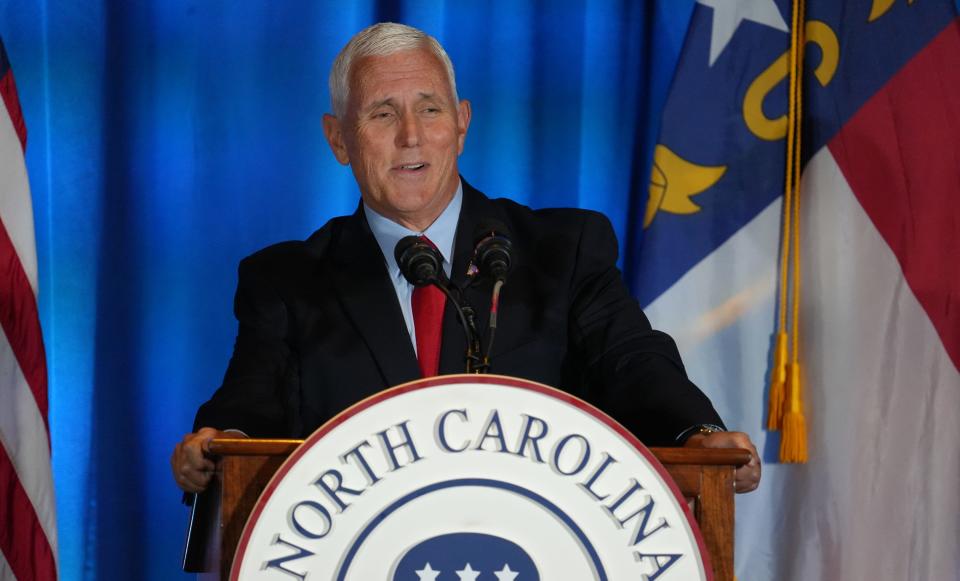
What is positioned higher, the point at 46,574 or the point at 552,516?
the point at 552,516

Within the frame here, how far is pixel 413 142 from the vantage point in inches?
83.0

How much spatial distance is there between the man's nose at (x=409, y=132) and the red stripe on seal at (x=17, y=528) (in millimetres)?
1277

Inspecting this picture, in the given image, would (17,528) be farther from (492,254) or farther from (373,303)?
(492,254)

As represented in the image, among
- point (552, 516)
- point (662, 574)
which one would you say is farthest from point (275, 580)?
point (662, 574)

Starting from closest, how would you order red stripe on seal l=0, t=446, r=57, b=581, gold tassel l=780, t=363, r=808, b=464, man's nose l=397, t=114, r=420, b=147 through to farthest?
man's nose l=397, t=114, r=420, b=147 < red stripe on seal l=0, t=446, r=57, b=581 < gold tassel l=780, t=363, r=808, b=464

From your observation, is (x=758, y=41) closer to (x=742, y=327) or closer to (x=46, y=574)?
(x=742, y=327)

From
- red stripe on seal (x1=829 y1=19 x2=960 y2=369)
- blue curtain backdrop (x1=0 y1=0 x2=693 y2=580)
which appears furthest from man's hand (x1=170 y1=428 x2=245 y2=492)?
red stripe on seal (x1=829 y1=19 x2=960 y2=369)

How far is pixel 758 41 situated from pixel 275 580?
86.6 inches

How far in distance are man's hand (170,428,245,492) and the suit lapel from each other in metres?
0.37

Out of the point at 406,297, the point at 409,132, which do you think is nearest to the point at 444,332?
the point at 406,297

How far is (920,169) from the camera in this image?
2717mm

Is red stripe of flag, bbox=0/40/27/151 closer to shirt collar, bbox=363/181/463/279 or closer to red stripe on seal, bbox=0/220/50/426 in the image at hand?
red stripe on seal, bbox=0/220/50/426

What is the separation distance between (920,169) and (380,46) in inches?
53.9

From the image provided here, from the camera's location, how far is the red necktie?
6.46 feet
